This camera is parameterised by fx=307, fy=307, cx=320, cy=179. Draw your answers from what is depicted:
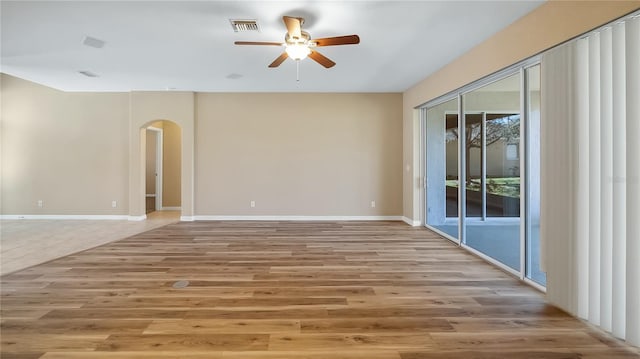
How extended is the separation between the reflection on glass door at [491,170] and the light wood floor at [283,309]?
128 cm

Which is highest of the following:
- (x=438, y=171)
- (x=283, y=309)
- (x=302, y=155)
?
(x=302, y=155)

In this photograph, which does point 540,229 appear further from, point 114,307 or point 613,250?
point 114,307

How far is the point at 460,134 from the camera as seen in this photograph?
4.75 meters

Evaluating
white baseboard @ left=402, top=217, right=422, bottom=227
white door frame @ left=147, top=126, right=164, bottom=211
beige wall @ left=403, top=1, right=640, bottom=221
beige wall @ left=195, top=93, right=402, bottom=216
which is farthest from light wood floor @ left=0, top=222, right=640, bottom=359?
white door frame @ left=147, top=126, right=164, bottom=211

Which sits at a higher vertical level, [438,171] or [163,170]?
[163,170]

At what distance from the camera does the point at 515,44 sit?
3303mm

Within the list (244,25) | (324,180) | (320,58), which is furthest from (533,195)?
(324,180)

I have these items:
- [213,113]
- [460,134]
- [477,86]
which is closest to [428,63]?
[477,86]

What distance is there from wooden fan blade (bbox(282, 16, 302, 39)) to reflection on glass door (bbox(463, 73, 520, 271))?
298cm

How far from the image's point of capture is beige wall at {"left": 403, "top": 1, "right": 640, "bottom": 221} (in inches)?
93.9

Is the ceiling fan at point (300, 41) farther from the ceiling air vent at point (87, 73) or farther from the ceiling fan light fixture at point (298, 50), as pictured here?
the ceiling air vent at point (87, 73)

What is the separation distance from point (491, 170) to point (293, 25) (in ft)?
15.9

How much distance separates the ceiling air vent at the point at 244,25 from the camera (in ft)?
11.1

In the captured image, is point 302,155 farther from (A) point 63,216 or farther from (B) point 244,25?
(A) point 63,216
